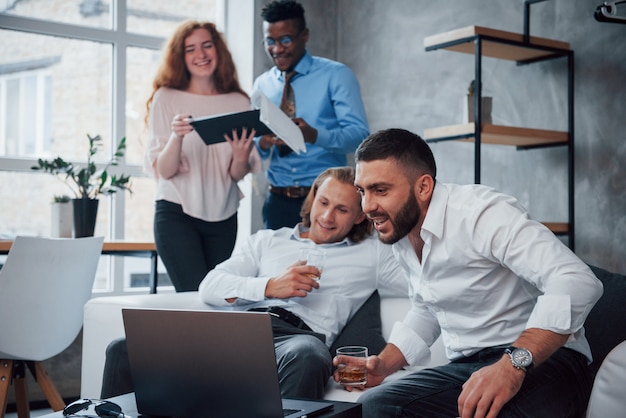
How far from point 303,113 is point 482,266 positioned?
1.52m

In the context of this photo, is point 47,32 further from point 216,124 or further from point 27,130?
point 216,124

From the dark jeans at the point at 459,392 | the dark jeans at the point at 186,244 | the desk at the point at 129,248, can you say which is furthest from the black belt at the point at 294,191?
the dark jeans at the point at 459,392

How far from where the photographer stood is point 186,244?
2918 mm

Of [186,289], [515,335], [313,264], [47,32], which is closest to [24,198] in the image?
[47,32]

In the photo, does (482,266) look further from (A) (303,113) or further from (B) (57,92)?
(B) (57,92)

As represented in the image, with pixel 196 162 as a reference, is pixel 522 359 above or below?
below

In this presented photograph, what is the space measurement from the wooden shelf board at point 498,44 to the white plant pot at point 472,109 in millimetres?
218

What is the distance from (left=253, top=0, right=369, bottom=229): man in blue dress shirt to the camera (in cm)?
299

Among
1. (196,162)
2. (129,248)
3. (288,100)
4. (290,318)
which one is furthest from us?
(129,248)

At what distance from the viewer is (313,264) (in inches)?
88.9

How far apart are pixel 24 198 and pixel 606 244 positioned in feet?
9.56

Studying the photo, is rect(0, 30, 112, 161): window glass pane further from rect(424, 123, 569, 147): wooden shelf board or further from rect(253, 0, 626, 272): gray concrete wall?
rect(424, 123, 569, 147): wooden shelf board

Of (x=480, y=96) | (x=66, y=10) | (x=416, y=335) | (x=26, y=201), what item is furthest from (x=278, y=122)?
(x=66, y=10)

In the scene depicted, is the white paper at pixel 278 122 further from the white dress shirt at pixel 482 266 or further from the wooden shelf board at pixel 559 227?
the wooden shelf board at pixel 559 227
